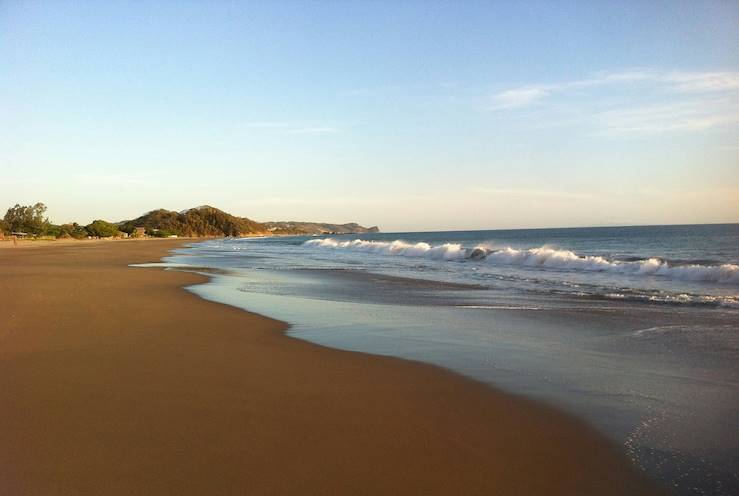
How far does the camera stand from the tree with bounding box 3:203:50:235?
279 feet

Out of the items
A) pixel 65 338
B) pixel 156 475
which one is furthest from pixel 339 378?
pixel 65 338

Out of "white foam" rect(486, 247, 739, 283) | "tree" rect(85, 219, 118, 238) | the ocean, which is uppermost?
"tree" rect(85, 219, 118, 238)

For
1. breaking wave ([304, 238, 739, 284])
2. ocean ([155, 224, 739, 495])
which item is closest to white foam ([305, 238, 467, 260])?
breaking wave ([304, 238, 739, 284])

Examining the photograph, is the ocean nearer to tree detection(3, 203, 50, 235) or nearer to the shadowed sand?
the shadowed sand

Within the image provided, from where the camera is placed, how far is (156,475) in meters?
3.29

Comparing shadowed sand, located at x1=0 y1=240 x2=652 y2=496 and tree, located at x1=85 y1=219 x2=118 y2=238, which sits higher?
tree, located at x1=85 y1=219 x2=118 y2=238

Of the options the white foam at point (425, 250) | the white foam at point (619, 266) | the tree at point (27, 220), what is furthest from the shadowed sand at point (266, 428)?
the tree at point (27, 220)

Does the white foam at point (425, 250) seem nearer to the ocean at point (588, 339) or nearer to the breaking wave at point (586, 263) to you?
the breaking wave at point (586, 263)

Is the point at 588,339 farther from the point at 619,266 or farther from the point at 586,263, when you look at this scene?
the point at 586,263

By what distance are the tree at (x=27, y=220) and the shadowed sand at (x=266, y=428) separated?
91.8 meters

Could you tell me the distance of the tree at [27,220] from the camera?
8494 centimetres

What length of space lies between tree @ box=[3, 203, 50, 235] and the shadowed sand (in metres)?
91.8

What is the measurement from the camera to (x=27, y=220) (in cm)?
8644

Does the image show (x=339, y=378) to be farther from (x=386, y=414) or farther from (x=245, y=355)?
(x=245, y=355)
